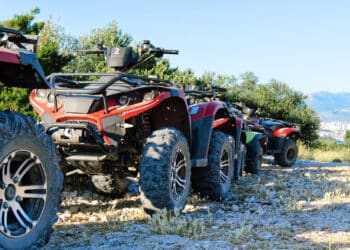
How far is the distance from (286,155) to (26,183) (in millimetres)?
10188

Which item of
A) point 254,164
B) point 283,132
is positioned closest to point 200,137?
point 254,164

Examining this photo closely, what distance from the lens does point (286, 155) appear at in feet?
40.9

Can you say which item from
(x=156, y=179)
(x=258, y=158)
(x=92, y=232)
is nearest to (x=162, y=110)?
(x=156, y=179)

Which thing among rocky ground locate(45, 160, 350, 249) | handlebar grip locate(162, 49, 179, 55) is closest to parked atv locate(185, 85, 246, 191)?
rocky ground locate(45, 160, 350, 249)

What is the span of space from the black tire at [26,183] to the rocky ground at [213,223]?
26.1 inches

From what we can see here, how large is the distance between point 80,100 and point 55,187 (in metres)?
1.63

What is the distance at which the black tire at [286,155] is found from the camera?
40.6ft

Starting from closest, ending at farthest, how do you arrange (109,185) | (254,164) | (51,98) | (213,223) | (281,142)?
1. (213,223)
2. (51,98)
3. (109,185)
4. (254,164)
5. (281,142)

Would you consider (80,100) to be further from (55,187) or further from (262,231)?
(262,231)

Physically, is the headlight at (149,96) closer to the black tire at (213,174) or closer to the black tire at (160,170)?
the black tire at (160,170)

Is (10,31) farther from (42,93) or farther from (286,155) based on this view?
(286,155)

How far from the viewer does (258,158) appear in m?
9.76

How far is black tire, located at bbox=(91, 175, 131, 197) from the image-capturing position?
5677mm

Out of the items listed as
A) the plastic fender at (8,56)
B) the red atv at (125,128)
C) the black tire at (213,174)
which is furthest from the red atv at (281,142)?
the plastic fender at (8,56)
